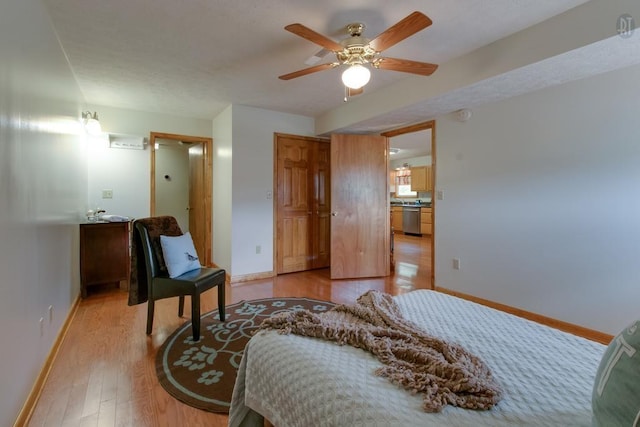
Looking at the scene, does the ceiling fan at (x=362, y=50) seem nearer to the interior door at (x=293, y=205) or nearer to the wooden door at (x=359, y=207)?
the wooden door at (x=359, y=207)

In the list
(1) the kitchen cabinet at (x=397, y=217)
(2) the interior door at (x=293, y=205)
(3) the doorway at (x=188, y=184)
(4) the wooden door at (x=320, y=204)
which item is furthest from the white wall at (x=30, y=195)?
(1) the kitchen cabinet at (x=397, y=217)

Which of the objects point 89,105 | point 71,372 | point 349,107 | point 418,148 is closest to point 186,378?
point 71,372

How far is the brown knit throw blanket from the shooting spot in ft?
2.79

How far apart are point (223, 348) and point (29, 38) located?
2208 mm

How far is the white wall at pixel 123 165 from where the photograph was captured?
385 centimetres

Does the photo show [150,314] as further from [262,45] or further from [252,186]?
[262,45]

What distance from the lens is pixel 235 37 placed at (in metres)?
2.24

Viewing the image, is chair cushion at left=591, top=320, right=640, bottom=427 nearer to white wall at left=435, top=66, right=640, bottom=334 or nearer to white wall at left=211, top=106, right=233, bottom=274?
white wall at left=435, top=66, right=640, bottom=334

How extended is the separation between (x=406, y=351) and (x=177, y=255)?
196 centimetres

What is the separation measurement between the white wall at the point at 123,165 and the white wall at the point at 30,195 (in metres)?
1.50

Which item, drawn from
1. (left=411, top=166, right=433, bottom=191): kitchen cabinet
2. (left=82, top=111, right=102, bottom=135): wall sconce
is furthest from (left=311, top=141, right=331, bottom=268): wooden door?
(left=411, top=166, right=433, bottom=191): kitchen cabinet

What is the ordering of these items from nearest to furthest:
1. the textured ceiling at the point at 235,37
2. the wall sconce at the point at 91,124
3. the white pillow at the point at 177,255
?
the textured ceiling at the point at 235,37 → the white pillow at the point at 177,255 → the wall sconce at the point at 91,124

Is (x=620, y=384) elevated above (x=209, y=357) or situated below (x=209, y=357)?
above

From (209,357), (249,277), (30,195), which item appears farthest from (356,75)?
(249,277)
